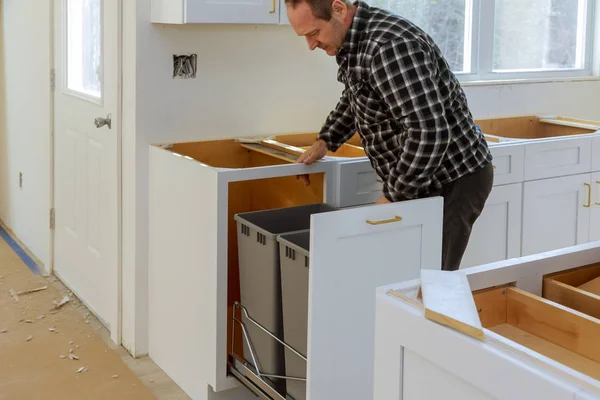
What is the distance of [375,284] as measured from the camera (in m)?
2.49

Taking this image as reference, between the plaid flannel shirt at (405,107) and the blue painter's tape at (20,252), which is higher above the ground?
the plaid flannel shirt at (405,107)

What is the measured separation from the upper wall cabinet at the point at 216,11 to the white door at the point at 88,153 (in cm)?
30

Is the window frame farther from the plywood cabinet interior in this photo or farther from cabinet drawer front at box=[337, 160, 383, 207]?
cabinet drawer front at box=[337, 160, 383, 207]

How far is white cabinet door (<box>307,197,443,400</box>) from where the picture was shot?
92.2 inches

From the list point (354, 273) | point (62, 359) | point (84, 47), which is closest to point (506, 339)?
point (354, 273)

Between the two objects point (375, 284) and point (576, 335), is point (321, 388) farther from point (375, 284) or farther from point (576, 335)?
point (576, 335)

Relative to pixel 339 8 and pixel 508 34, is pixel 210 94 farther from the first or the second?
pixel 508 34

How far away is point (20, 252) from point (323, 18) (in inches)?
118

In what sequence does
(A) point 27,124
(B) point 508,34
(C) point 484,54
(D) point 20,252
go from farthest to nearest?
1. (D) point 20,252
2. (A) point 27,124
3. (B) point 508,34
4. (C) point 484,54

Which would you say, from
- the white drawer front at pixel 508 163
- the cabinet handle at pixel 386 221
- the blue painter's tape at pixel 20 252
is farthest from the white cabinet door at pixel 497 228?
the blue painter's tape at pixel 20 252

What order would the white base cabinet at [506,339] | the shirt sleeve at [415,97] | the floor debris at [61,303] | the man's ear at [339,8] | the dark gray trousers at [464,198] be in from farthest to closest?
1. the floor debris at [61,303]
2. the dark gray trousers at [464,198]
3. the man's ear at [339,8]
4. the shirt sleeve at [415,97]
5. the white base cabinet at [506,339]

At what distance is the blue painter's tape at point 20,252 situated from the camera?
14.6 ft

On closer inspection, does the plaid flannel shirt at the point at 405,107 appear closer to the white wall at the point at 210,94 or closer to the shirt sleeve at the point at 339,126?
the shirt sleeve at the point at 339,126

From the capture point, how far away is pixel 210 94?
3.28 meters
